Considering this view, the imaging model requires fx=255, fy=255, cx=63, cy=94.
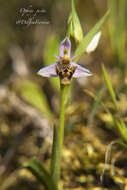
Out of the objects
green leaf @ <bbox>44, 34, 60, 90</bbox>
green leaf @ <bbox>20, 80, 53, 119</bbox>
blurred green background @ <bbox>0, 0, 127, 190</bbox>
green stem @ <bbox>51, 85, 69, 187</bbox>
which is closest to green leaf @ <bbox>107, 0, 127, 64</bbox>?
blurred green background @ <bbox>0, 0, 127, 190</bbox>

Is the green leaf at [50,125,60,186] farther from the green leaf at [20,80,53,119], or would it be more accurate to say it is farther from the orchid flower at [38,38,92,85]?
the green leaf at [20,80,53,119]

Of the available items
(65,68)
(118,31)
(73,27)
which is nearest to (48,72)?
(65,68)

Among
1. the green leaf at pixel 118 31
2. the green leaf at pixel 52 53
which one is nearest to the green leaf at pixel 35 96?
the green leaf at pixel 52 53

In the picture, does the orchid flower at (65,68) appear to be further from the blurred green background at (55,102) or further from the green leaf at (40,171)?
the green leaf at (40,171)

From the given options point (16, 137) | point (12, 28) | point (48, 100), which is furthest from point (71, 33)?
point (12, 28)

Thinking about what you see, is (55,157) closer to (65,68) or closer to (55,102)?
(65,68)

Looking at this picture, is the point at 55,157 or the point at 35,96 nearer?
the point at 55,157
